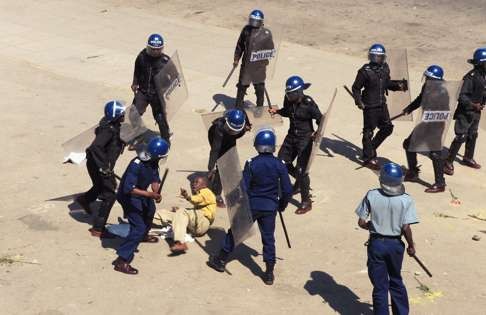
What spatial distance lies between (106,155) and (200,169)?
8.63 feet

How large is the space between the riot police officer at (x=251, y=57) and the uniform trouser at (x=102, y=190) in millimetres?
4713

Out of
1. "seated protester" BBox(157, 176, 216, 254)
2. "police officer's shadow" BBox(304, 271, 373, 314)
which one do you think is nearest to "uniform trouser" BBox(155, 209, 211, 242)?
"seated protester" BBox(157, 176, 216, 254)

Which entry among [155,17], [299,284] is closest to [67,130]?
[299,284]

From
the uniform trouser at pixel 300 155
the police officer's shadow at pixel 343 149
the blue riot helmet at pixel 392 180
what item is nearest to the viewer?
the blue riot helmet at pixel 392 180

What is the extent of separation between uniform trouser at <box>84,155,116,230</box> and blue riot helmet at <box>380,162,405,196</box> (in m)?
3.44

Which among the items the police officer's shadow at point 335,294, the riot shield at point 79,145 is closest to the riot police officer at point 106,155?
the riot shield at point 79,145

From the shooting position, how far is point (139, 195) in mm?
7980

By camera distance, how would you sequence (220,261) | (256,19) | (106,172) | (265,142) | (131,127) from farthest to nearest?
(256,19), (131,127), (106,172), (220,261), (265,142)

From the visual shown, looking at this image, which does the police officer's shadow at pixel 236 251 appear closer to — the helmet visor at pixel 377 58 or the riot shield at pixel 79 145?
the riot shield at pixel 79 145

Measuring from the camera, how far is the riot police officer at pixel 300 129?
31.9 ft

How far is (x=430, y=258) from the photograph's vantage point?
880cm

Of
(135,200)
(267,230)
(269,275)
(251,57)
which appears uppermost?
(251,57)

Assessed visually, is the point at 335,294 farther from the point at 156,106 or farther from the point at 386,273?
the point at 156,106

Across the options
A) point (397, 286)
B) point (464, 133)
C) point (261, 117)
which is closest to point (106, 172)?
point (261, 117)
